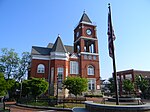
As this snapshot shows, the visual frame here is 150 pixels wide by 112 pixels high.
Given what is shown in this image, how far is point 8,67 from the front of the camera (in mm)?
44469

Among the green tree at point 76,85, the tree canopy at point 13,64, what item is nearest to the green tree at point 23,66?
the tree canopy at point 13,64

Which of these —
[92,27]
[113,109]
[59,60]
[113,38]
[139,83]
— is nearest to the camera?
[113,109]

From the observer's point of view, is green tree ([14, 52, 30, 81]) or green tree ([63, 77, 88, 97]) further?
green tree ([14, 52, 30, 81])

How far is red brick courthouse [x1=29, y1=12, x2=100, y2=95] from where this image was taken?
35562 mm

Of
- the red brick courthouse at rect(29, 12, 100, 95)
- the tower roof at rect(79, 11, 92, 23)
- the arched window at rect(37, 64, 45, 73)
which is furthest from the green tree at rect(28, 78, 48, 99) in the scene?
the tower roof at rect(79, 11, 92, 23)

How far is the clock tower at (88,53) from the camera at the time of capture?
130 ft

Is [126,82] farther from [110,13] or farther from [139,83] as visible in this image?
[110,13]

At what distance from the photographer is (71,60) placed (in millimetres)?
38938

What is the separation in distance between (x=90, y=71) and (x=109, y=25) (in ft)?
82.6

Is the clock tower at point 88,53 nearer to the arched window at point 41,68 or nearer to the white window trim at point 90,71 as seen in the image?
the white window trim at point 90,71

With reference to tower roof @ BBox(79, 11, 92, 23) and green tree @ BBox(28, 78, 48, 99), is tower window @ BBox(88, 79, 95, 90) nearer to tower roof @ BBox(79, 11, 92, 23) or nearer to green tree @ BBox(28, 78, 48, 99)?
green tree @ BBox(28, 78, 48, 99)

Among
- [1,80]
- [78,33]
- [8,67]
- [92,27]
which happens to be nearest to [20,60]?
[8,67]

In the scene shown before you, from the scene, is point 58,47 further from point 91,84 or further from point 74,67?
point 91,84

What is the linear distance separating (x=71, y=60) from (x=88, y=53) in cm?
524
